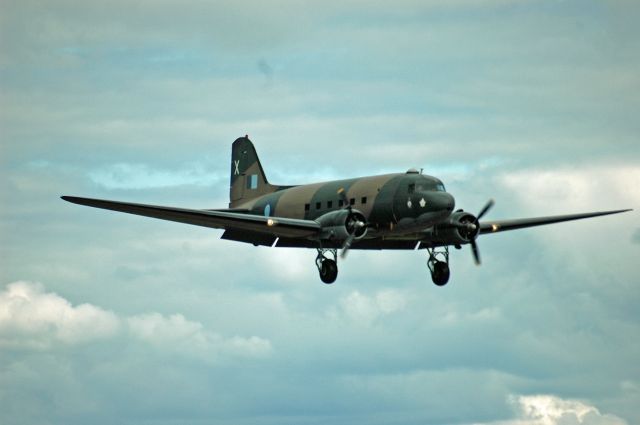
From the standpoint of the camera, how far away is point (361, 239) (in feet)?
198

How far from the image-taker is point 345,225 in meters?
58.6

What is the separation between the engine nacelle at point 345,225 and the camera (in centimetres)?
5862

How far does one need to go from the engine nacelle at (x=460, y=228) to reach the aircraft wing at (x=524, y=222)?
386 centimetres

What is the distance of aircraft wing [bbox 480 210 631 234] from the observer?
65.4 meters

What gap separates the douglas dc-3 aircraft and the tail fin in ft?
15.4

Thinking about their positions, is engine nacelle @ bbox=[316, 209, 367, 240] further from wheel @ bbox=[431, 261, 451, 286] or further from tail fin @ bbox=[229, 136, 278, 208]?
tail fin @ bbox=[229, 136, 278, 208]

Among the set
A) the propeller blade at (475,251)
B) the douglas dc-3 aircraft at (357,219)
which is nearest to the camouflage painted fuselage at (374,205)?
the douglas dc-3 aircraft at (357,219)

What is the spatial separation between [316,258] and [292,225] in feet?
6.60

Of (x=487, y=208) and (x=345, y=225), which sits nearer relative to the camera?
(x=345, y=225)

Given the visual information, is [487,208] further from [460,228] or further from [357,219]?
[357,219]

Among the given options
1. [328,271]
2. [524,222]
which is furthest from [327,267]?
[524,222]

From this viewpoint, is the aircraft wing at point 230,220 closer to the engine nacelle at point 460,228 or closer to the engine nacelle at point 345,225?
the engine nacelle at point 345,225

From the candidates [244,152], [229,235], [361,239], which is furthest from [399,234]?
[244,152]

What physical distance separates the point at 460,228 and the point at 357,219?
5752 mm
